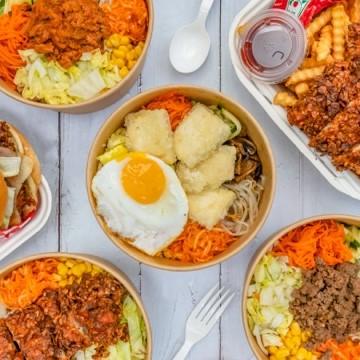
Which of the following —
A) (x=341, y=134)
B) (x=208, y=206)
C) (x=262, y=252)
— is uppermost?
(x=341, y=134)

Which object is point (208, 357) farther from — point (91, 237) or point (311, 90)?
point (311, 90)

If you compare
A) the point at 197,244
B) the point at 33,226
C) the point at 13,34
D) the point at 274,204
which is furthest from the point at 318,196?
the point at 13,34

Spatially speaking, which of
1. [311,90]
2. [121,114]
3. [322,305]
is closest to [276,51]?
[311,90]

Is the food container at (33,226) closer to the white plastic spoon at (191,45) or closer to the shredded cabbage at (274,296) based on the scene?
the white plastic spoon at (191,45)

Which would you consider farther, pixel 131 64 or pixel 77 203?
pixel 77 203

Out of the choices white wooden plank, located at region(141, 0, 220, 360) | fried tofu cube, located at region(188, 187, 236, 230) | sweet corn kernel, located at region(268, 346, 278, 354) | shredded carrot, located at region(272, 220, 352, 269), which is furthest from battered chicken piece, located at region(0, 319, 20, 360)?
shredded carrot, located at region(272, 220, 352, 269)

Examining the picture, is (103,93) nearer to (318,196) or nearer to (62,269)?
(62,269)

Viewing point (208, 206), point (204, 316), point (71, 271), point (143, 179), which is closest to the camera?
point (143, 179)
